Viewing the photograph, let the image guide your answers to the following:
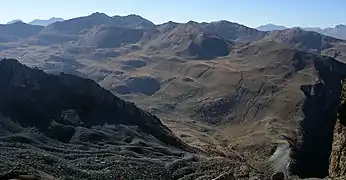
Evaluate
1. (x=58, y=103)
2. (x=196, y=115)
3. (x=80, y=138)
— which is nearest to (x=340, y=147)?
(x=80, y=138)

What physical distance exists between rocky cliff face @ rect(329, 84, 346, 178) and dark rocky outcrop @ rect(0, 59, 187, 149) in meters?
35.2

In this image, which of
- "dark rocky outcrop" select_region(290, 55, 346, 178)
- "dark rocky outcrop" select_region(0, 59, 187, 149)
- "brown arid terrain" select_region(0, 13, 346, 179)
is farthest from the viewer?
"dark rocky outcrop" select_region(290, 55, 346, 178)

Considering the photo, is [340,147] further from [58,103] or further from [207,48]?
[207,48]

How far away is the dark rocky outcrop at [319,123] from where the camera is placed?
63.7m

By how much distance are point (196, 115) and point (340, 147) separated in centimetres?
8289

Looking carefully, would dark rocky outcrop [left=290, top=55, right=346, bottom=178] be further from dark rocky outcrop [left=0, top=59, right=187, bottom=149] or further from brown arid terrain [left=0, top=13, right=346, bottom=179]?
dark rocky outcrop [left=0, top=59, right=187, bottom=149]

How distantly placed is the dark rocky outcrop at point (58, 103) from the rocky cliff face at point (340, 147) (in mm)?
35172

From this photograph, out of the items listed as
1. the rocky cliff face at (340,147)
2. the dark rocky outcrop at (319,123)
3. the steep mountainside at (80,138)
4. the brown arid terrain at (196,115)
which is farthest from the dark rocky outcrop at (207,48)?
the rocky cliff face at (340,147)

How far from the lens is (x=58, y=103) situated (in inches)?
2491

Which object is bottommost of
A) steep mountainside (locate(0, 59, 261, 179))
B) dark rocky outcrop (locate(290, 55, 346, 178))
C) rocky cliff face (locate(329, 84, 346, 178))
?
dark rocky outcrop (locate(290, 55, 346, 178))

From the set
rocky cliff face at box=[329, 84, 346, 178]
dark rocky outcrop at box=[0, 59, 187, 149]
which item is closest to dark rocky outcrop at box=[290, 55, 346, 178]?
dark rocky outcrop at box=[0, 59, 187, 149]

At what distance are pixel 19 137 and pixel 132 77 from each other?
99.6 meters

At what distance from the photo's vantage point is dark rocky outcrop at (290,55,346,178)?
63.7 meters

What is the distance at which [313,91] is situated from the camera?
331 feet
